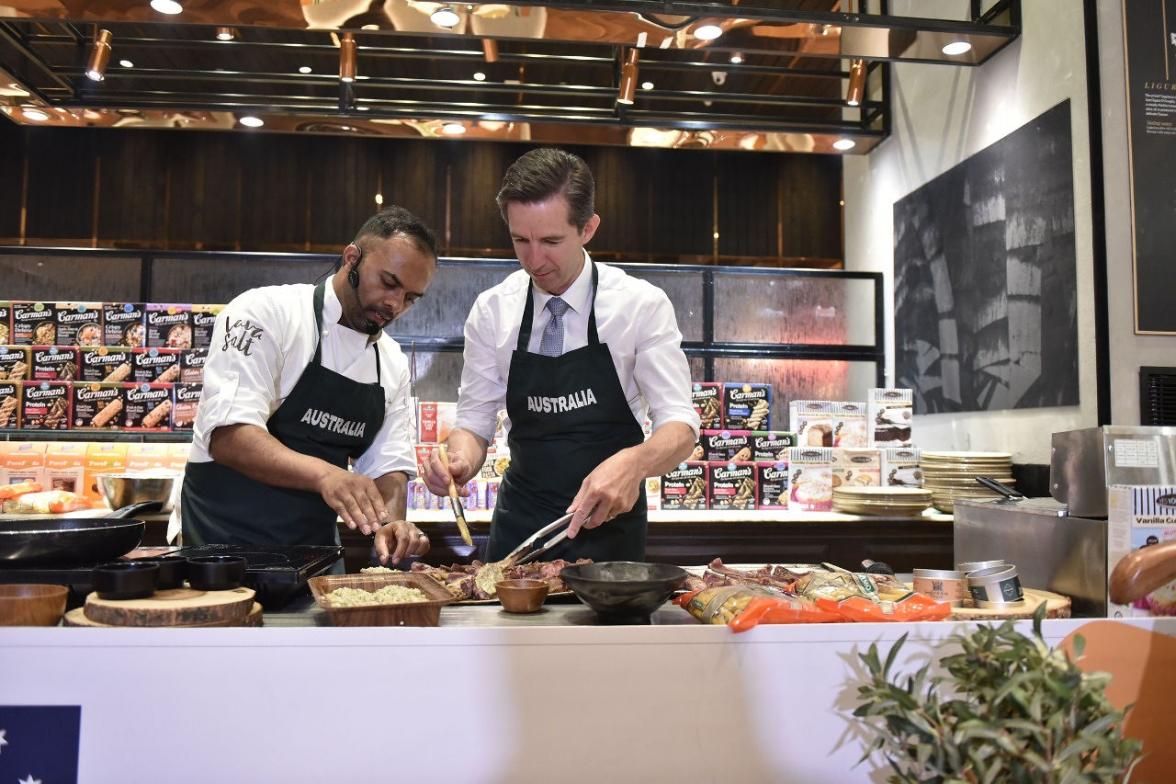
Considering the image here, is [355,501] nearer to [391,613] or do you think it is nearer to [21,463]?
[391,613]

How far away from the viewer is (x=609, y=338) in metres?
2.25

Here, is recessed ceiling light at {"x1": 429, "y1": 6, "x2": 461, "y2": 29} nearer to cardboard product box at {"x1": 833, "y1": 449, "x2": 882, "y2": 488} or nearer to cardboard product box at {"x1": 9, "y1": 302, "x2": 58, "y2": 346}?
cardboard product box at {"x1": 9, "y1": 302, "x2": 58, "y2": 346}

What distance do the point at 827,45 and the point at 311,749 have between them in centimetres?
357

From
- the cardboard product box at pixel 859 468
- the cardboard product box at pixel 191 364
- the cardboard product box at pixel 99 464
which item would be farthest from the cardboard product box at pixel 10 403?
the cardboard product box at pixel 859 468

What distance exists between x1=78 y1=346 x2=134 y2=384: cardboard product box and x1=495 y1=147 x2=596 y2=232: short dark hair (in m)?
2.85

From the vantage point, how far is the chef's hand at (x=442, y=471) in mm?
2133

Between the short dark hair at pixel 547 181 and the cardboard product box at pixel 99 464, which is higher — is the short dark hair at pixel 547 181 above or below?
above

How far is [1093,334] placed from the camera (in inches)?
126

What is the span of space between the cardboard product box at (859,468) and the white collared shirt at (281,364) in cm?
238

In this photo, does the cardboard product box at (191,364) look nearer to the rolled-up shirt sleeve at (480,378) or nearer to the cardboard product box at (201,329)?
the cardboard product box at (201,329)

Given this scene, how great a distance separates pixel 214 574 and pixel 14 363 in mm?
3464

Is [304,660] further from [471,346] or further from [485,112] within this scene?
[485,112]

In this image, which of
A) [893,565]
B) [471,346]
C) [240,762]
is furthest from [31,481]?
[893,565]

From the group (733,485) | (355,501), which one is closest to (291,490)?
(355,501)
